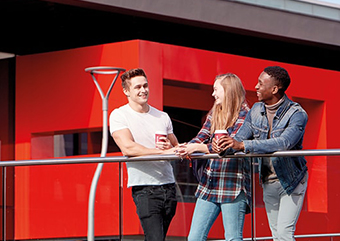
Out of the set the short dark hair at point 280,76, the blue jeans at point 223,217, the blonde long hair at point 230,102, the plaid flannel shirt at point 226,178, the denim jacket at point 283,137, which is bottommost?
the blue jeans at point 223,217

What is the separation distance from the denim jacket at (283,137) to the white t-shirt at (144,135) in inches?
27.0

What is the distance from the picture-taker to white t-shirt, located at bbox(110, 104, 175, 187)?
18.3 ft

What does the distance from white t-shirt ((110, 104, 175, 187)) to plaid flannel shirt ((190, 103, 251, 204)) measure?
1.05 feet

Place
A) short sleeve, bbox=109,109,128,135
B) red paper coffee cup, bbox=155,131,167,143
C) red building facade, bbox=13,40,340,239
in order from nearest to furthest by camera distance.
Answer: red paper coffee cup, bbox=155,131,167,143 → short sleeve, bbox=109,109,128,135 → red building facade, bbox=13,40,340,239

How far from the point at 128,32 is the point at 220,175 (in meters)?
12.6

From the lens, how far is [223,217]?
17.4 ft

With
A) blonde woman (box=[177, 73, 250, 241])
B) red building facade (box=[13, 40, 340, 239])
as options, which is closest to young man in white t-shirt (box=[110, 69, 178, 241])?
blonde woman (box=[177, 73, 250, 241])

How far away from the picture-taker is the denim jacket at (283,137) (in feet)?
16.8

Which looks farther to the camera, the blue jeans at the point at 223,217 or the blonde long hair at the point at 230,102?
the blonde long hair at the point at 230,102

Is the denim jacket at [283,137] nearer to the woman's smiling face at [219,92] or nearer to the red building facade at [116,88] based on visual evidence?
the woman's smiling face at [219,92]

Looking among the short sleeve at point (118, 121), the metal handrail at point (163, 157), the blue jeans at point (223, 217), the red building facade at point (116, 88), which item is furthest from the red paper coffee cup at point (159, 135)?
the red building facade at point (116, 88)

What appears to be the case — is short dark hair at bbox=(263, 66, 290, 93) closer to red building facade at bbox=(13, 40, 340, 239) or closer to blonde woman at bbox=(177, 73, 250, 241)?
blonde woman at bbox=(177, 73, 250, 241)

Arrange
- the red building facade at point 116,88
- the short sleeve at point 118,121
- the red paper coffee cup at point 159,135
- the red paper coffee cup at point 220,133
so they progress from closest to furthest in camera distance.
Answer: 1. the red paper coffee cup at point 220,133
2. the red paper coffee cup at point 159,135
3. the short sleeve at point 118,121
4. the red building facade at point 116,88

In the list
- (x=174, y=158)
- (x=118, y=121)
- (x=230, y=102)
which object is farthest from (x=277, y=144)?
(x=118, y=121)
